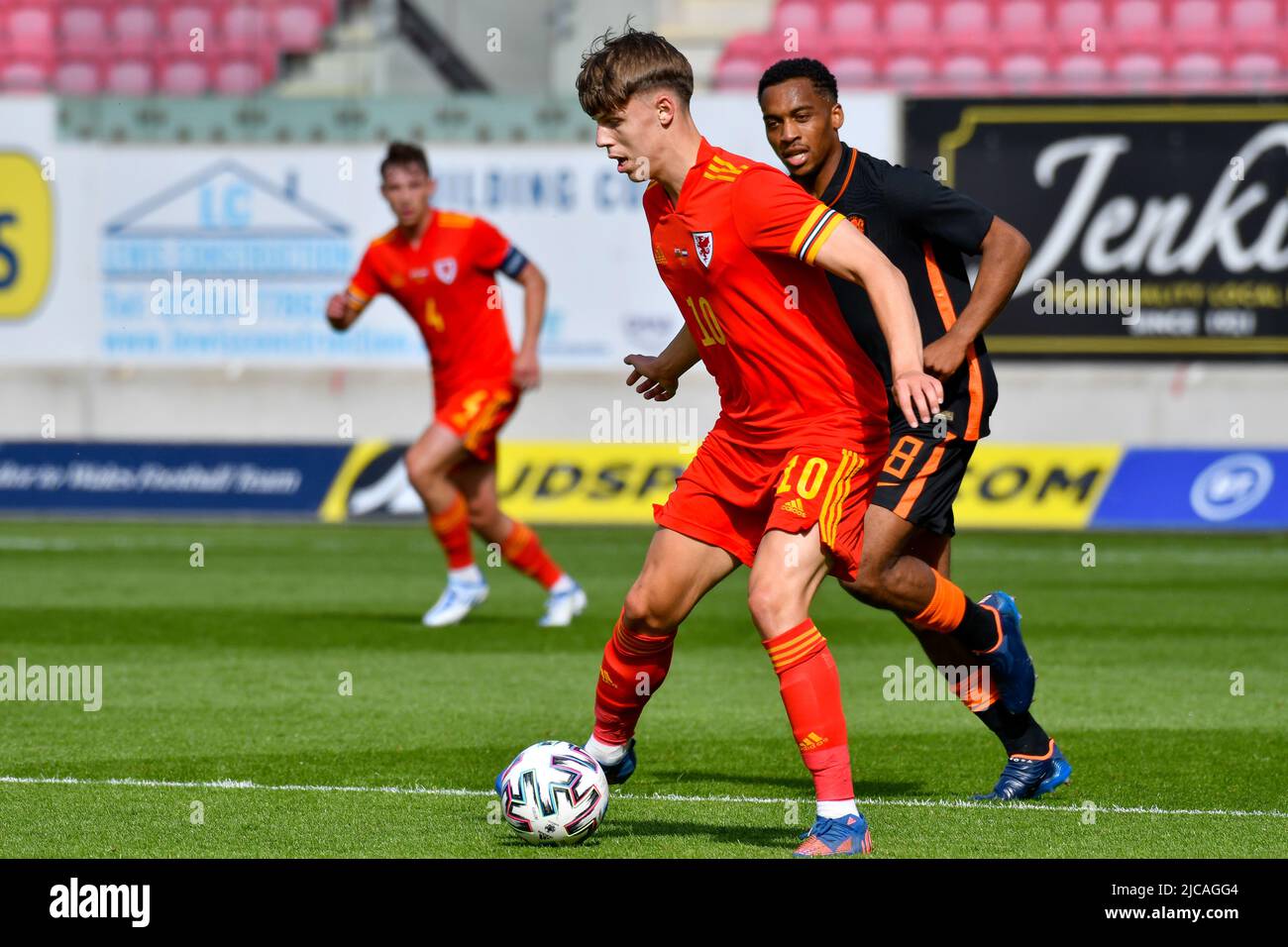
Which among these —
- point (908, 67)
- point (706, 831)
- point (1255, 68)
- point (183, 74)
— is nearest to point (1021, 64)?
point (908, 67)

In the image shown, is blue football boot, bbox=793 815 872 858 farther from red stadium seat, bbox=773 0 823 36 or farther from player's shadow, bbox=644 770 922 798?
red stadium seat, bbox=773 0 823 36

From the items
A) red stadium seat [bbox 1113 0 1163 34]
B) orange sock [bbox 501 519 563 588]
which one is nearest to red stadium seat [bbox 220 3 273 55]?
red stadium seat [bbox 1113 0 1163 34]

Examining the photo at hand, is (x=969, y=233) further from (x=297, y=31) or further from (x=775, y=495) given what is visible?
(x=297, y=31)

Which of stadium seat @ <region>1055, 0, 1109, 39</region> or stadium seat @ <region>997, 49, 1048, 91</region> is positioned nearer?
stadium seat @ <region>997, 49, 1048, 91</region>

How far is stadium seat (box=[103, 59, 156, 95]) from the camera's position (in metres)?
21.9

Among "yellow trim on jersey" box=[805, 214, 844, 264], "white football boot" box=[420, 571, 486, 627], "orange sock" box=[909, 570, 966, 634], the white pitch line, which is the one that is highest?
"yellow trim on jersey" box=[805, 214, 844, 264]

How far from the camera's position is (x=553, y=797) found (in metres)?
5.28

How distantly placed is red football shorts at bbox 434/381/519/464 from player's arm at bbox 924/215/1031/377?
512cm

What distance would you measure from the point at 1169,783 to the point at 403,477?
12.2m
